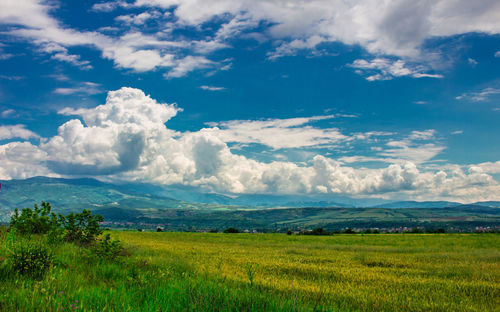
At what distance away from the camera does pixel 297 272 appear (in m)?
11.7

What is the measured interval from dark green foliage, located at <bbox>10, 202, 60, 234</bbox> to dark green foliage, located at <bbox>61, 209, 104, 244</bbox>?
716mm

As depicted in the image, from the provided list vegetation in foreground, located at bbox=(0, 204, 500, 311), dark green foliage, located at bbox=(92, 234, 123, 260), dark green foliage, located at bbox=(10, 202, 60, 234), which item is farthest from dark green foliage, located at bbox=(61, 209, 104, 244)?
dark green foliage, located at bbox=(92, 234, 123, 260)

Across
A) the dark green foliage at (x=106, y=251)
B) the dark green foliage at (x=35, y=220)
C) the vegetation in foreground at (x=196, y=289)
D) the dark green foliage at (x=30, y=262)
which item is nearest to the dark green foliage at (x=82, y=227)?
the dark green foliage at (x=35, y=220)

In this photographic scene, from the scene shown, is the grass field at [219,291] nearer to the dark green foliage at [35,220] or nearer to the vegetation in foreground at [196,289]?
the vegetation in foreground at [196,289]

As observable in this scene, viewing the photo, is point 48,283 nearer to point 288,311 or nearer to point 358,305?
point 288,311

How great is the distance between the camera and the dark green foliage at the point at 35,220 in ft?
48.4

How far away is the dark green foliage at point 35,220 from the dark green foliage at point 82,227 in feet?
2.35

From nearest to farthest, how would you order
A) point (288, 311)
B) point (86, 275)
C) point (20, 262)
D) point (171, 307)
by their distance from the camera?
point (288, 311), point (171, 307), point (20, 262), point (86, 275)

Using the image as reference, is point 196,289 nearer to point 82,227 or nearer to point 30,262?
point 30,262

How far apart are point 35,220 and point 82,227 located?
8.36ft

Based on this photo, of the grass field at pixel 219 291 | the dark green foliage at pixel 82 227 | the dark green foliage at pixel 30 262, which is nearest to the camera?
the grass field at pixel 219 291

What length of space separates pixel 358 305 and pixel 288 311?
2643 mm

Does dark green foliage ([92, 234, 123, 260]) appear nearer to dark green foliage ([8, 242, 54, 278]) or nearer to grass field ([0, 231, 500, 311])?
grass field ([0, 231, 500, 311])

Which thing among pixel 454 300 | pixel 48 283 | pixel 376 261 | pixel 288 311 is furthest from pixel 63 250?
pixel 376 261
